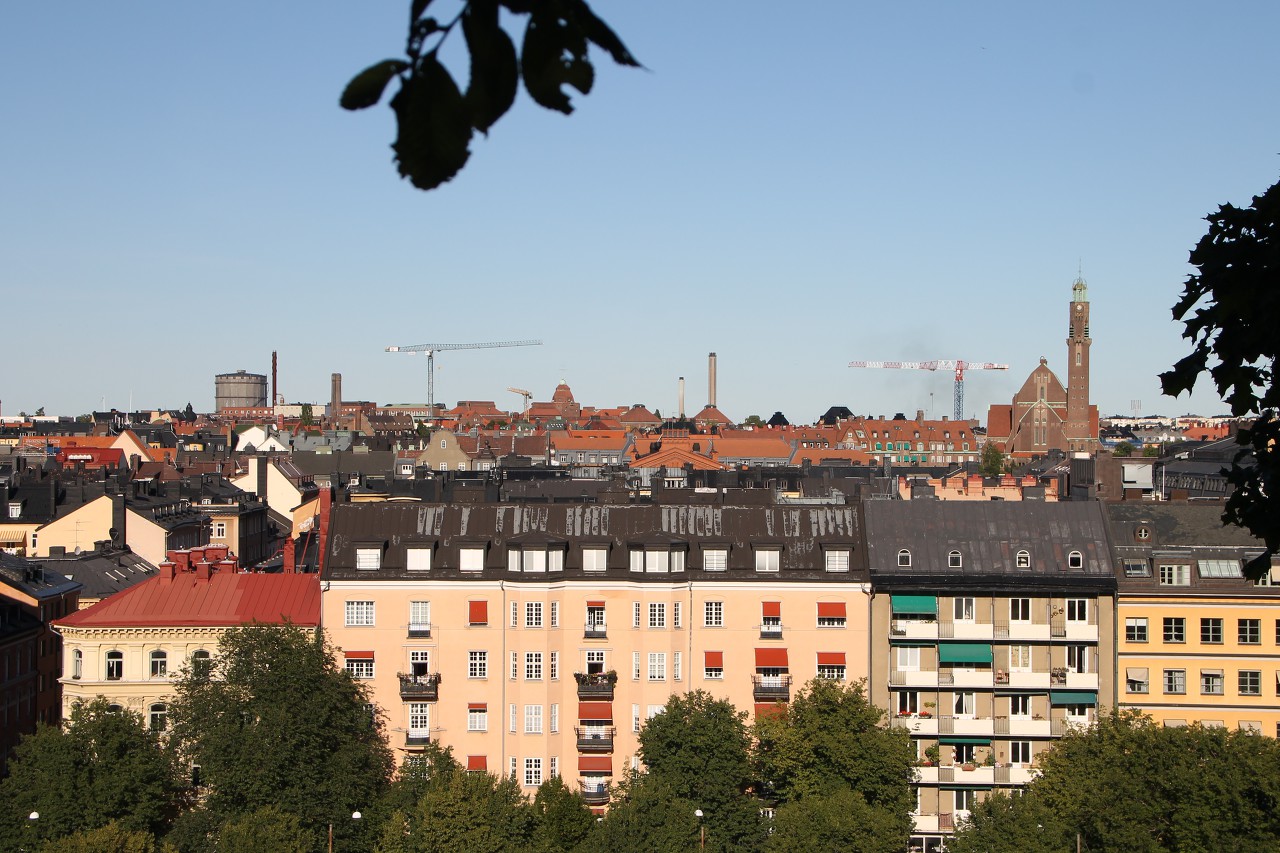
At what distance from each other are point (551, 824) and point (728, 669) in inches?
341

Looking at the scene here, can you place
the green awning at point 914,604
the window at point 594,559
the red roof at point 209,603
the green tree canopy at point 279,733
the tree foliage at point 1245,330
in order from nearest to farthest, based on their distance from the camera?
the tree foliage at point 1245,330
the green tree canopy at point 279,733
the green awning at point 914,604
the window at point 594,559
the red roof at point 209,603

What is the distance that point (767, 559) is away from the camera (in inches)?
2032

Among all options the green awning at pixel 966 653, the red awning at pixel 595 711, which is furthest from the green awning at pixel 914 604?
the red awning at pixel 595 711

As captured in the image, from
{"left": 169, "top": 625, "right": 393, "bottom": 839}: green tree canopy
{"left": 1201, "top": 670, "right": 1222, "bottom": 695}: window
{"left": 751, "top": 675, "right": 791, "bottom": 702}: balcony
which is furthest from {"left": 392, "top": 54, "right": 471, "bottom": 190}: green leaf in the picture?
{"left": 1201, "top": 670, "right": 1222, "bottom": 695}: window

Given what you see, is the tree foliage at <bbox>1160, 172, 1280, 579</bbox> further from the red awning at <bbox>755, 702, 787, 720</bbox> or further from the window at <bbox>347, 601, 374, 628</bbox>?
the window at <bbox>347, 601, 374, 628</bbox>

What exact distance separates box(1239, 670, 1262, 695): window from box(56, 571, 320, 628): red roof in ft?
100

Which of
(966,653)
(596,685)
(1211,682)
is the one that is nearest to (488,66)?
(596,685)

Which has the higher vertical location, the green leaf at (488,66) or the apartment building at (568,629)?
the green leaf at (488,66)

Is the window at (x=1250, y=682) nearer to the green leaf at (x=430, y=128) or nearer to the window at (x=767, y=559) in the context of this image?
the window at (x=767, y=559)

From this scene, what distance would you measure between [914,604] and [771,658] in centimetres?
503

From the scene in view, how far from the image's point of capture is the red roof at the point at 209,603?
173ft

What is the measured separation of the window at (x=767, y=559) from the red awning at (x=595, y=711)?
6737mm

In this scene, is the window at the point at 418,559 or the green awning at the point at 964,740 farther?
the window at the point at 418,559

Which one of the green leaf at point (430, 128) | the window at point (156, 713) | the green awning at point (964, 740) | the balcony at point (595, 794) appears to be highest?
the green leaf at point (430, 128)
